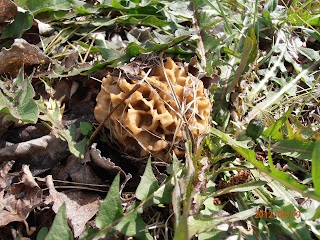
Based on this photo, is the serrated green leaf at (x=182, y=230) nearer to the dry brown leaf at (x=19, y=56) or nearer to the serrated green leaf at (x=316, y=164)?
the serrated green leaf at (x=316, y=164)

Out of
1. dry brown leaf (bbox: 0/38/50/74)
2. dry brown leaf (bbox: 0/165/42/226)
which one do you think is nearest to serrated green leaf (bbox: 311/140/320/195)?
dry brown leaf (bbox: 0/165/42/226)

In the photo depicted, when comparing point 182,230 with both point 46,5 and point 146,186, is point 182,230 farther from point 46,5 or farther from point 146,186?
point 46,5

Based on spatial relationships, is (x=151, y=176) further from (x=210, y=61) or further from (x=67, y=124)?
(x=210, y=61)

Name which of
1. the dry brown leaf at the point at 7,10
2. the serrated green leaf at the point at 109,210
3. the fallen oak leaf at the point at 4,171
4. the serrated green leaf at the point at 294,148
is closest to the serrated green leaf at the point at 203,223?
the serrated green leaf at the point at 109,210

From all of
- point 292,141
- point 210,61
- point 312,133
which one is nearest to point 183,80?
point 210,61

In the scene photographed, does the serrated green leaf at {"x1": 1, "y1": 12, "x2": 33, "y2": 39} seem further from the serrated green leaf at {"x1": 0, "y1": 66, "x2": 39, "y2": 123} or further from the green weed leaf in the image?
the green weed leaf
